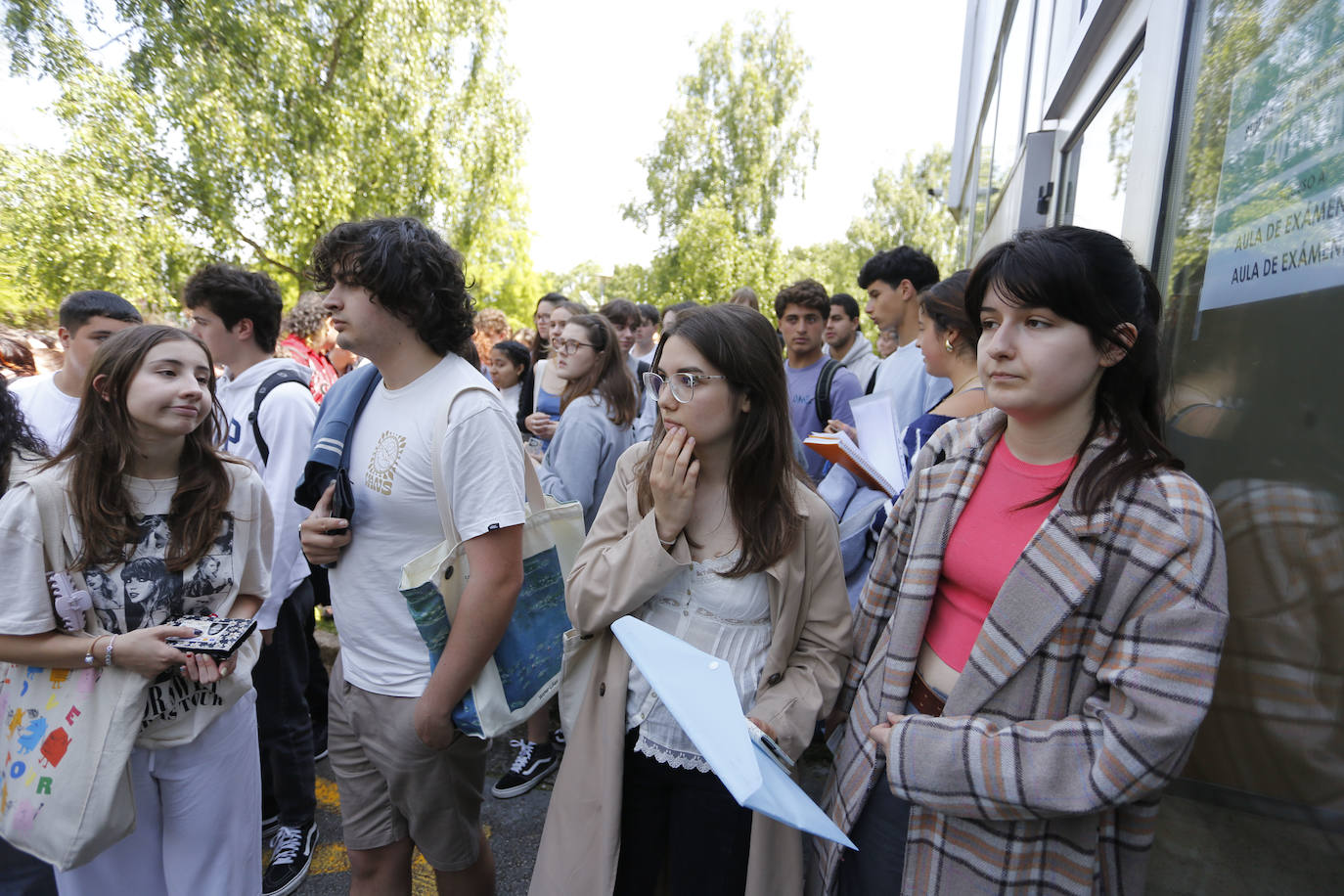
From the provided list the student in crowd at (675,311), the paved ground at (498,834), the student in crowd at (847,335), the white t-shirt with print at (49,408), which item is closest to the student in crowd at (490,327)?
the student in crowd at (847,335)

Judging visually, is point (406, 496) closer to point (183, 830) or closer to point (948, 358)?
point (183, 830)

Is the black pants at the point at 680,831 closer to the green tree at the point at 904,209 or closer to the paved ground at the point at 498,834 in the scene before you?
the paved ground at the point at 498,834

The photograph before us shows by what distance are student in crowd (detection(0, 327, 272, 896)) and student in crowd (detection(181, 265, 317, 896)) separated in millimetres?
788

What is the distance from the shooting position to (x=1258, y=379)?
4.46 feet

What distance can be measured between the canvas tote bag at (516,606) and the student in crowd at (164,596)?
0.60 meters

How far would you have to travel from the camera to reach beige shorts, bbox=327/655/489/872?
1.92 meters

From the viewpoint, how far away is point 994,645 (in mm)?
1265

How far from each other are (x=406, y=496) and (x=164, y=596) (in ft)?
2.36

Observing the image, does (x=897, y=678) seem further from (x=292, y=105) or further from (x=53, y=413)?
(x=292, y=105)

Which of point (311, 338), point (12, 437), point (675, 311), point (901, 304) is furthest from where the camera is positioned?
point (311, 338)

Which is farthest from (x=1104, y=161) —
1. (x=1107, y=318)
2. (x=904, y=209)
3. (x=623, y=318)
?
(x=904, y=209)

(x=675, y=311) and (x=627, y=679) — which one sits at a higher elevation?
(x=675, y=311)

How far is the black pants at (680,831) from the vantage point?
5.46 ft

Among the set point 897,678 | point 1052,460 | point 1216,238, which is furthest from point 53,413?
point 1216,238
